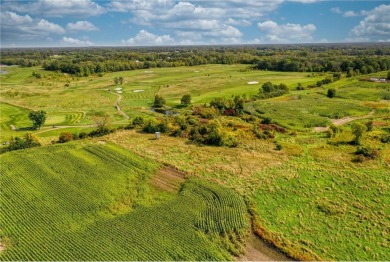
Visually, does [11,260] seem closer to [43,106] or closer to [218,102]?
[218,102]

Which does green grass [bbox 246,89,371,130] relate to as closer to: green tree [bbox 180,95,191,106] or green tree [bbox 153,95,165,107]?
green tree [bbox 180,95,191,106]

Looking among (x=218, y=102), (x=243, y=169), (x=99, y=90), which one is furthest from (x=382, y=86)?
(x=99, y=90)

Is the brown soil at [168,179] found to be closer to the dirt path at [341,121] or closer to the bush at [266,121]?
the bush at [266,121]

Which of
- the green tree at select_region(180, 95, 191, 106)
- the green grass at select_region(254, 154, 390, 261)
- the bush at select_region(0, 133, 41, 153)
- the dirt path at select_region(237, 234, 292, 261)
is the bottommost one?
the dirt path at select_region(237, 234, 292, 261)

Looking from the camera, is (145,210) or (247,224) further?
(145,210)

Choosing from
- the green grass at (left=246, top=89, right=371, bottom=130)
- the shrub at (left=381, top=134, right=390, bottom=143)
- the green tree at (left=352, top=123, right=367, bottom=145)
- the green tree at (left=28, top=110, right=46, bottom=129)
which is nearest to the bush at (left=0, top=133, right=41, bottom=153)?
the green tree at (left=28, top=110, right=46, bottom=129)

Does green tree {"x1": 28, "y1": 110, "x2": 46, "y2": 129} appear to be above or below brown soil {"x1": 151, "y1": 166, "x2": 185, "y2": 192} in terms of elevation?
above

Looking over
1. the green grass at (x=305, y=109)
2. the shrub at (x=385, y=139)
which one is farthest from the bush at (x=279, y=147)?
the shrub at (x=385, y=139)
